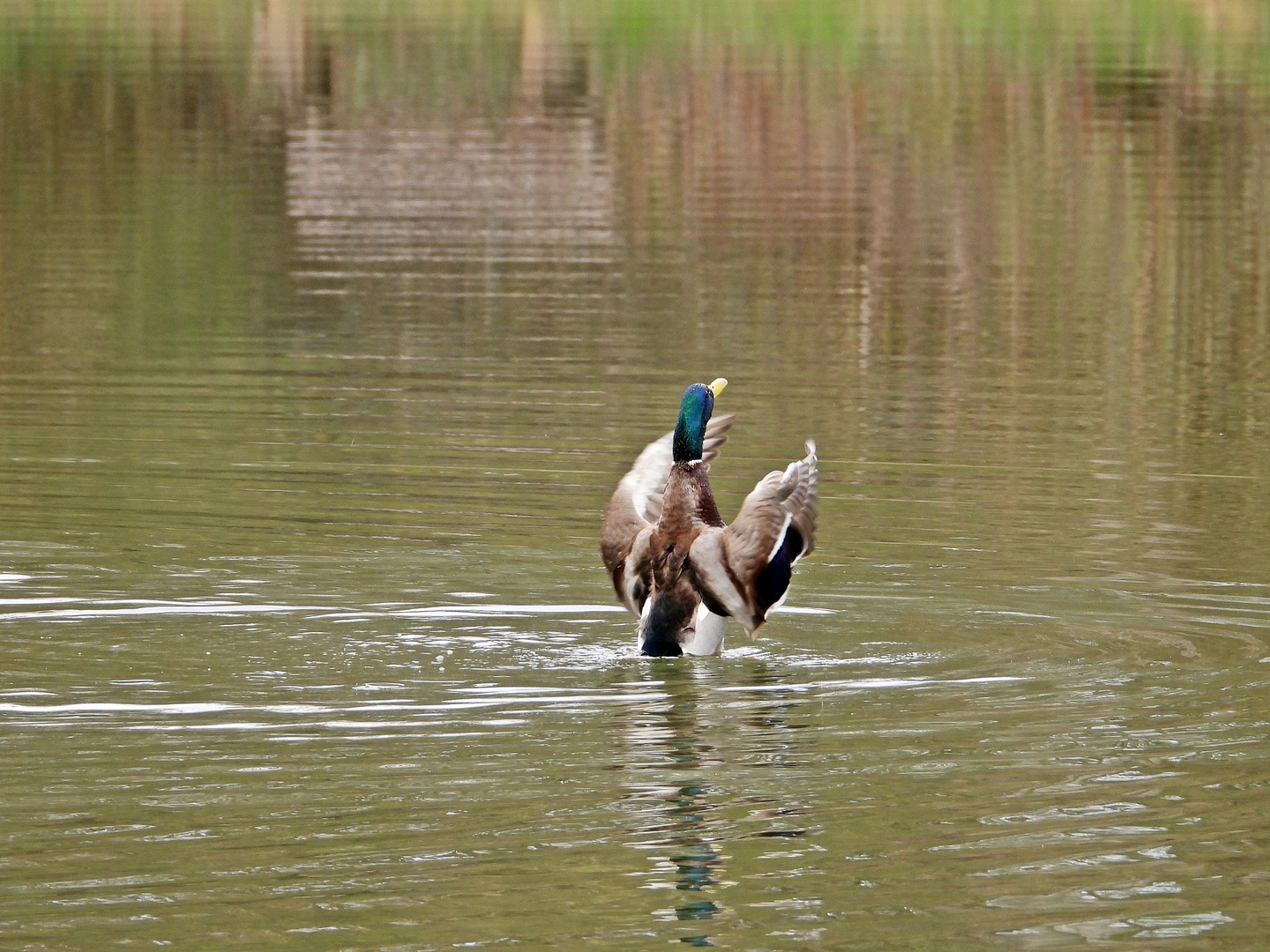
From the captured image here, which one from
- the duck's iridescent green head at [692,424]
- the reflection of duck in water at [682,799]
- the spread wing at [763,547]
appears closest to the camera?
the reflection of duck in water at [682,799]

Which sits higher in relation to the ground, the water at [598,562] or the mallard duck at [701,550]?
the mallard duck at [701,550]

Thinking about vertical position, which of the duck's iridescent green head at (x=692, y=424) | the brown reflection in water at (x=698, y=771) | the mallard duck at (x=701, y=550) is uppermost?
the duck's iridescent green head at (x=692, y=424)

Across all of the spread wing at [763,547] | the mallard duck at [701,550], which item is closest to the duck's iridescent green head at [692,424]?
the mallard duck at [701,550]

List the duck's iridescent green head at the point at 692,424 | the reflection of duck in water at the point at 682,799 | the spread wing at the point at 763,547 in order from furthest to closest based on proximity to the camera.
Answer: the duck's iridescent green head at the point at 692,424 < the spread wing at the point at 763,547 < the reflection of duck in water at the point at 682,799

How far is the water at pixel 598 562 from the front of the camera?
7.47 m

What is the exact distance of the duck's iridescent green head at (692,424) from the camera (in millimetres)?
10422

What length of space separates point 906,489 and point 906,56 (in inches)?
1614

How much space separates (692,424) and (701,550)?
582 millimetres

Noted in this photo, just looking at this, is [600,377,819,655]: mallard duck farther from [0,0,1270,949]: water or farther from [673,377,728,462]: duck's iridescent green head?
[0,0,1270,949]: water

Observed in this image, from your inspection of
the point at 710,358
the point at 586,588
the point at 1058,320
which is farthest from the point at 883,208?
the point at 586,588

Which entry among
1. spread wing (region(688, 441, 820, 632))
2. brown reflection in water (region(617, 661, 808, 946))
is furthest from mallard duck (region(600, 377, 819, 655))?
brown reflection in water (region(617, 661, 808, 946))

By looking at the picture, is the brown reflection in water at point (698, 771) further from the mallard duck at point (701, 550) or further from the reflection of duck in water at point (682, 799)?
the mallard duck at point (701, 550)

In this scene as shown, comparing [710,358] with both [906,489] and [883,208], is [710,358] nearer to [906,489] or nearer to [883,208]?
[906,489]

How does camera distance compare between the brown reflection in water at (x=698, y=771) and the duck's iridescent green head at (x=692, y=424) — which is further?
the duck's iridescent green head at (x=692, y=424)
